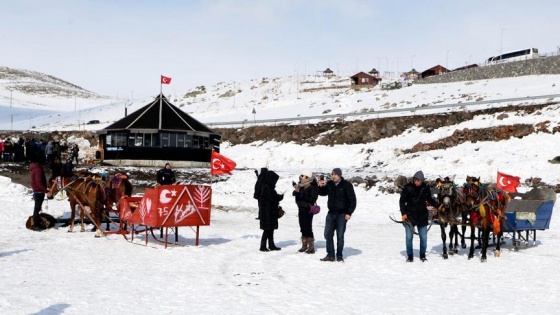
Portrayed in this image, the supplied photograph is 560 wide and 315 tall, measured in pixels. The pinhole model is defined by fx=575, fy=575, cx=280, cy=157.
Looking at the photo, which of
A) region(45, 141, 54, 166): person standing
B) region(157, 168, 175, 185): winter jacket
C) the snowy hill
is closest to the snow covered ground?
region(157, 168, 175, 185): winter jacket

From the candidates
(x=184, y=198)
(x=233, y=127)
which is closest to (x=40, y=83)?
(x=233, y=127)

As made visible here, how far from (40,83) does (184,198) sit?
518ft

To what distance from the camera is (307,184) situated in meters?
13.6

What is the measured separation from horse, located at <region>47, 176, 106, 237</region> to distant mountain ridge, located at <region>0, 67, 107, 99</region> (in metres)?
135

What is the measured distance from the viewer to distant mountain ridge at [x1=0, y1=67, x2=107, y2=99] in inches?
5659

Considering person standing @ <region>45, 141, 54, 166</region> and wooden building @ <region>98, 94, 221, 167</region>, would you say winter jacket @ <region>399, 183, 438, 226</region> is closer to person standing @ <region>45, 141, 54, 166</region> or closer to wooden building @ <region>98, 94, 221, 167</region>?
person standing @ <region>45, 141, 54, 166</region>

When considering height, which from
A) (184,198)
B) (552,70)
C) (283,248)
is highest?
(552,70)

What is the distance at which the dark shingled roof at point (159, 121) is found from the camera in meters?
42.6

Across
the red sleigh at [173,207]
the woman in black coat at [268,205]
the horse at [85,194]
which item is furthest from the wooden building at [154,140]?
the woman in black coat at [268,205]

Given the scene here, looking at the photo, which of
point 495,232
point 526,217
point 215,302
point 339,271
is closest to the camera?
point 215,302

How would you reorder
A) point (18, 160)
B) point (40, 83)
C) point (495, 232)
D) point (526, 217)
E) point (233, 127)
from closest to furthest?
point (495, 232), point (526, 217), point (18, 160), point (233, 127), point (40, 83)

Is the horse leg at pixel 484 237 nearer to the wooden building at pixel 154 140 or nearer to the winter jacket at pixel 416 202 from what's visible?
the winter jacket at pixel 416 202

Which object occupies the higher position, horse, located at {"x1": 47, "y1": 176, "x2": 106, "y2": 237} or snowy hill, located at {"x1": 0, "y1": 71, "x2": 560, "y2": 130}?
snowy hill, located at {"x1": 0, "y1": 71, "x2": 560, "y2": 130}

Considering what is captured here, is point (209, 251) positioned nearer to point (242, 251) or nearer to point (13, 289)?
point (242, 251)
